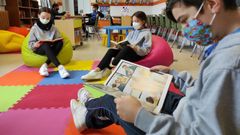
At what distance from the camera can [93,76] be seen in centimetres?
280

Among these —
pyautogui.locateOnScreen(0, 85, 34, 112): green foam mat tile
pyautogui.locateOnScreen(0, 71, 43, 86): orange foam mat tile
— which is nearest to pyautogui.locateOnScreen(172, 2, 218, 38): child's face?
pyautogui.locateOnScreen(0, 85, 34, 112): green foam mat tile

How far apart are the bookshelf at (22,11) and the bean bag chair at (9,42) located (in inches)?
83.4

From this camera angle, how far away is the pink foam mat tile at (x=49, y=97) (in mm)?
2082

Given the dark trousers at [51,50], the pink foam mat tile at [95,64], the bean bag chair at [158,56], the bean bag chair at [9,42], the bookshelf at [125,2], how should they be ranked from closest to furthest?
1. the bean bag chair at [158,56]
2. the dark trousers at [51,50]
3. the pink foam mat tile at [95,64]
4. the bean bag chair at [9,42]
5. the bookshelf at [125,2]

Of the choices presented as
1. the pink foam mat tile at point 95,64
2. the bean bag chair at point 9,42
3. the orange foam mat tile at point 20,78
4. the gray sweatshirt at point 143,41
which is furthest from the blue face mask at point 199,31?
the bean bag chair at point 9,42

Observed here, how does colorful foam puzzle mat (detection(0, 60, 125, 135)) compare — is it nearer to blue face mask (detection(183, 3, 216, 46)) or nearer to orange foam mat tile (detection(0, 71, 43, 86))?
orange foam mat tile (detection(0, 71, 43, 86))

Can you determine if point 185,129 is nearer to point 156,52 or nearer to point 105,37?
point 156,52

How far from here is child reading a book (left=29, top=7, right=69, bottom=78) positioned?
132 inches

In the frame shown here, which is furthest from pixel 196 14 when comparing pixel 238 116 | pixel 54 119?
pixel 54 119

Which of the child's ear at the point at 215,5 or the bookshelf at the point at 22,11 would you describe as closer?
the child's ear at the point at 215,5

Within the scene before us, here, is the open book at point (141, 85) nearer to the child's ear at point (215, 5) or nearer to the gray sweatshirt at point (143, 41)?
the child's ear at point (215, 5)

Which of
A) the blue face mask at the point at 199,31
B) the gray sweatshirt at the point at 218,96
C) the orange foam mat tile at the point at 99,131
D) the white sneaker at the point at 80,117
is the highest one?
the blue face mask at the point at 199,31

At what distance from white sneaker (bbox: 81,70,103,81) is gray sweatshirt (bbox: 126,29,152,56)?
1.78ft

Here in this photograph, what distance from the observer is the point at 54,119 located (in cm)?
180
